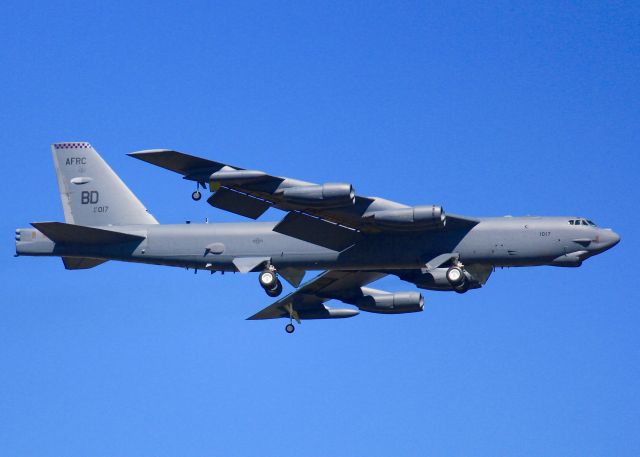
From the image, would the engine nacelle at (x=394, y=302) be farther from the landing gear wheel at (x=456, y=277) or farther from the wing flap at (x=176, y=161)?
the wing flap at (x=176, y=161)

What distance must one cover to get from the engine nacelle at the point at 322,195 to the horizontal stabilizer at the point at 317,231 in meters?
2.97

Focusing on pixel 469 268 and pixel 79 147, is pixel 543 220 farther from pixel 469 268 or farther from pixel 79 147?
pixel 79 147

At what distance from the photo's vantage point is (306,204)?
44.9m

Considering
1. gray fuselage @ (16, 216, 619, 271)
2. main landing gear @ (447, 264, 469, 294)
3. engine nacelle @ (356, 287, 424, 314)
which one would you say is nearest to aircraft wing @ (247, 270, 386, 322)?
engine nacelle @ (356, 287, 424, 314)

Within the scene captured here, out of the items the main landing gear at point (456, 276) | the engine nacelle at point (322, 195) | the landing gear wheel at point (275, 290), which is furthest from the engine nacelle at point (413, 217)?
the landing gear wheel at point (275, 290)

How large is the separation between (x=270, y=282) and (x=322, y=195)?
20.0ft

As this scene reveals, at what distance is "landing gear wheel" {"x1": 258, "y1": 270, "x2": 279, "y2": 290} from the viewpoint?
4928cm

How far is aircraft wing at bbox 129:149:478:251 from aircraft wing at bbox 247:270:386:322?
18.1ft

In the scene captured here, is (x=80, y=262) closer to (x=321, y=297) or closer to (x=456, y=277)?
(x=321, y=297)

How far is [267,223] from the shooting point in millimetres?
50812

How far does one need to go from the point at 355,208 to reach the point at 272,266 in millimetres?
5074

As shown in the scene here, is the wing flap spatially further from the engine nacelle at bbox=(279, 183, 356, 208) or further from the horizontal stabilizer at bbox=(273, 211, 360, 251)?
the horizontal stabilizer at bbox=(273, 211, 360, 251)

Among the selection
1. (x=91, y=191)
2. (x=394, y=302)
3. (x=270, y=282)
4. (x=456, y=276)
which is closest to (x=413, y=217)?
(x=456, y=276)

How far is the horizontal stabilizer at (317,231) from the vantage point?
158 ft
